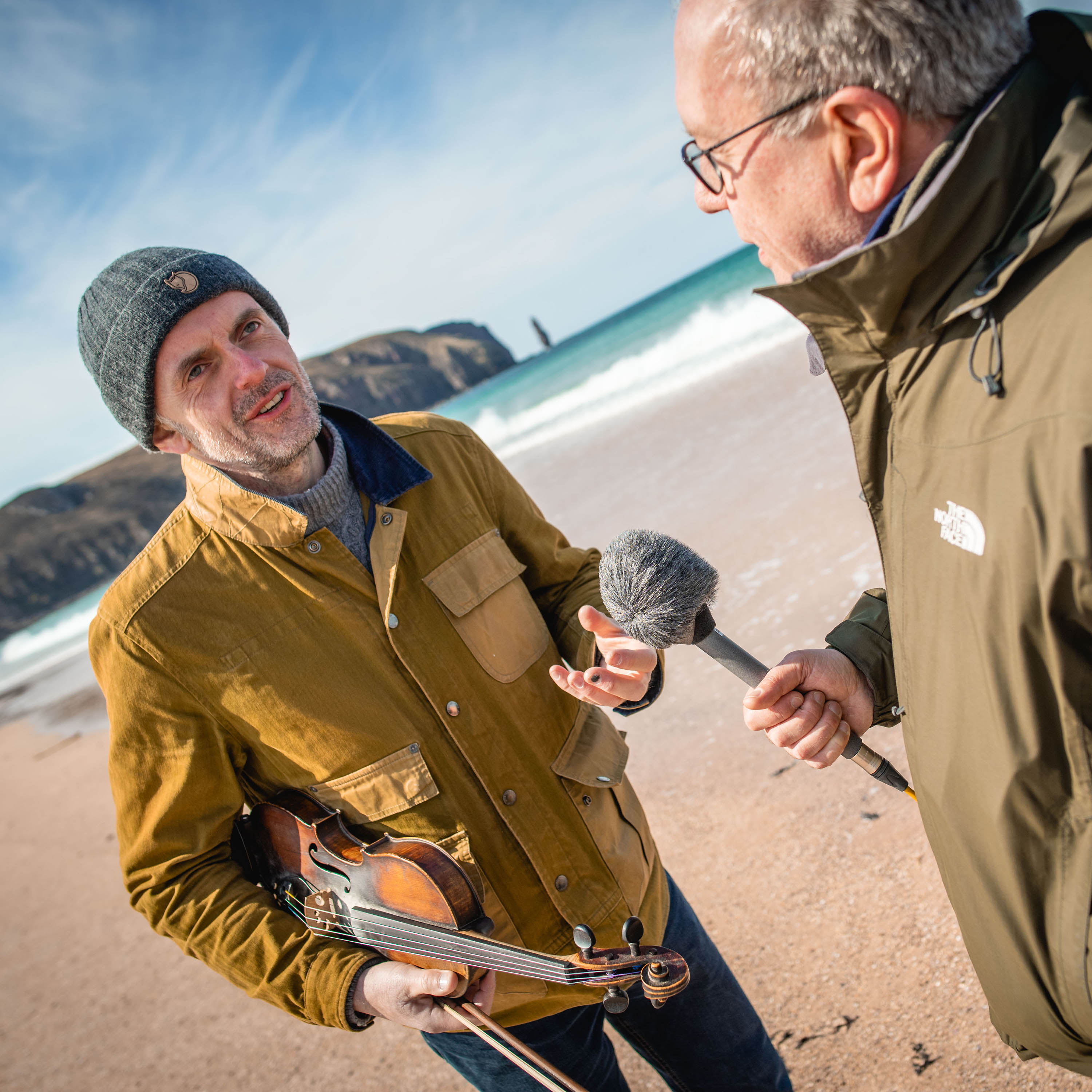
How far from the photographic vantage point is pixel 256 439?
2.11m

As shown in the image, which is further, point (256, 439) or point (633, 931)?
point (256, 439)

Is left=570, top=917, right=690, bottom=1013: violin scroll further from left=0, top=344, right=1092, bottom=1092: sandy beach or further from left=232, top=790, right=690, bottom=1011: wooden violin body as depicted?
left=0, top=344, right=1092, bottom=1092: sandy beach

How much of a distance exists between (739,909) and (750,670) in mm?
2288

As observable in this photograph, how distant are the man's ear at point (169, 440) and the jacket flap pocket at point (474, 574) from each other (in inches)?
32.7

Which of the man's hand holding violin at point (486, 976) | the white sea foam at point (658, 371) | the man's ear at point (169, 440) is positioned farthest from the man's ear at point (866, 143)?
the white sea foam at point (658, 371)

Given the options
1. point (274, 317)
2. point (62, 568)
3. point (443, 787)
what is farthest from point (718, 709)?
point (62, 568)

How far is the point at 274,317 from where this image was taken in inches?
101

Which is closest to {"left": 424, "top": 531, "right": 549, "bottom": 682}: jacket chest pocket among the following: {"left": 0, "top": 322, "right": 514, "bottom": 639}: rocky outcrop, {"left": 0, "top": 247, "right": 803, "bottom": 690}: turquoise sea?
{"left": 0, "top": 247, "right": 803, "bottom": 690}: turquoise sea

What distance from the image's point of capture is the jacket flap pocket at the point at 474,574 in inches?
83.4

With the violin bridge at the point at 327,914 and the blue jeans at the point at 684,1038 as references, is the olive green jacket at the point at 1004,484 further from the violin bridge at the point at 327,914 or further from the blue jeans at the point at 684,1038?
the violin bridge at the point at 327,914

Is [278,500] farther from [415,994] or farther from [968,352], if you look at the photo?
[968,352]

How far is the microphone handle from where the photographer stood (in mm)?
1671

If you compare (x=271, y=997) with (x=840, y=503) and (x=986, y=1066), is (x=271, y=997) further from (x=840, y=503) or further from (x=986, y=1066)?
(x=840, y=503)

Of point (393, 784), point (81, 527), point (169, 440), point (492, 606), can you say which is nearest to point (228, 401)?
point (169, 440)
